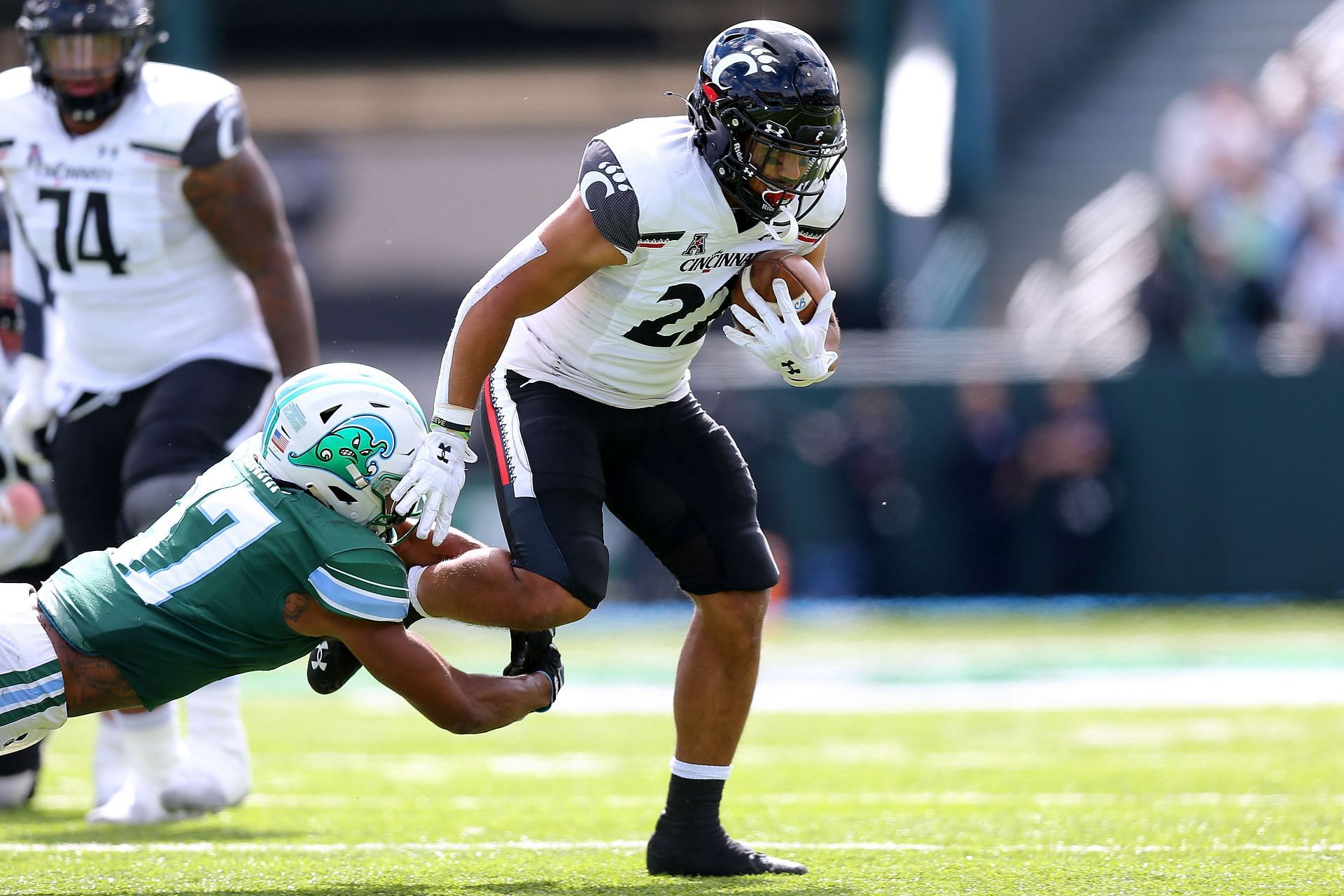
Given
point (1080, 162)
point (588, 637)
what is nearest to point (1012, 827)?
point (588, 637)

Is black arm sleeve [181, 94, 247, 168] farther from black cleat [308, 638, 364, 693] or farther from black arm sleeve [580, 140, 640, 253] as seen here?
black cleat [308, 638, 364, 693]

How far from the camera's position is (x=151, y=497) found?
4484 mm

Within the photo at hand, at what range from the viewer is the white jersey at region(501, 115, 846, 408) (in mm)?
3639

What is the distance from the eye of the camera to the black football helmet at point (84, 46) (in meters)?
4.61

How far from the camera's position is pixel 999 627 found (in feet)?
35.1

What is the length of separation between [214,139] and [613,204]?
157 cm

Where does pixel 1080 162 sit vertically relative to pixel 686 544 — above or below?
below

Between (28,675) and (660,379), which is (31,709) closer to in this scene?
(28,675)

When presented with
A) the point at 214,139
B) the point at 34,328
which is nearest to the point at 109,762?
the point at 34,328

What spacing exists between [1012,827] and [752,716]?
118 inches

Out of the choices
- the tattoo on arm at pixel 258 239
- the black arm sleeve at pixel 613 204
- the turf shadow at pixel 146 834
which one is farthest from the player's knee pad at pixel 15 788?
the black arm sleeve at pixel 613 204

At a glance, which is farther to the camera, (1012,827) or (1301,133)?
(1301,133)

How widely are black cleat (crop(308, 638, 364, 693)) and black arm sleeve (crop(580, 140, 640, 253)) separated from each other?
3.18 feet

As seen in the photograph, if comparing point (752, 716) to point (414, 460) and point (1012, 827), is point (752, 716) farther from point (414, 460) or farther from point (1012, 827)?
point (414, 460)
